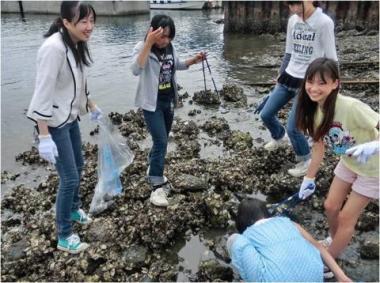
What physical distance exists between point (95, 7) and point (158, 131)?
3569 centimetres

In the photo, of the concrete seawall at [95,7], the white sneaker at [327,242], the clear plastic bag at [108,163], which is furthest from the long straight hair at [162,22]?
the concrete seawall at [95,7]

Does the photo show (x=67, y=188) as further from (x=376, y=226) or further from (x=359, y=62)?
(x=359, y=62)

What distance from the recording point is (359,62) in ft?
42.1

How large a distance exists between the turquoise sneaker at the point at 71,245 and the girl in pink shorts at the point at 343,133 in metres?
2.83

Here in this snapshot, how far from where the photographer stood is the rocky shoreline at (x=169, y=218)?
4.38m

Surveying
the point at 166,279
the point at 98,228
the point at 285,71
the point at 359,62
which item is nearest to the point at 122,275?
the point at 166,279

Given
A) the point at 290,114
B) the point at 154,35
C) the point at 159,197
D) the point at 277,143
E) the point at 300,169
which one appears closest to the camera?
the point at 154,35

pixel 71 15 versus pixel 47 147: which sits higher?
pixel 71 15

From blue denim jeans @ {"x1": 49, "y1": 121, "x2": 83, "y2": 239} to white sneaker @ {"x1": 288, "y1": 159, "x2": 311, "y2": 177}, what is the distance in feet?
10.6

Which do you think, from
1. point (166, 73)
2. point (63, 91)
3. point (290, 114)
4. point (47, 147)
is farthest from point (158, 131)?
point (290, 114)

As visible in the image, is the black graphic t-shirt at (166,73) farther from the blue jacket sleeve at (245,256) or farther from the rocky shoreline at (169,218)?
the blue jacket sleeve at (245,256)

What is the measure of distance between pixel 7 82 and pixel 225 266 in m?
12.3

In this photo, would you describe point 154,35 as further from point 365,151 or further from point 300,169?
point 300,169

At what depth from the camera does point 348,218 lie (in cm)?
376
